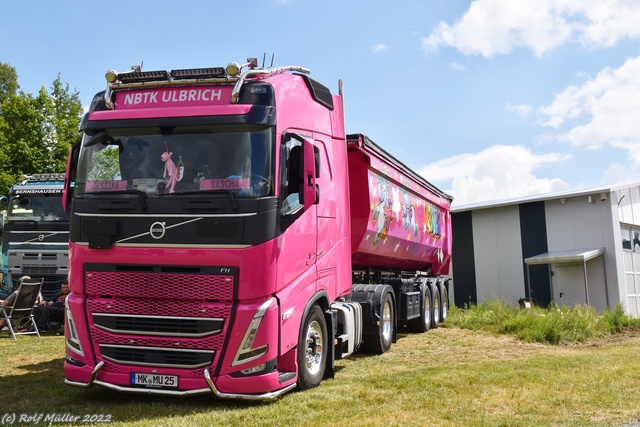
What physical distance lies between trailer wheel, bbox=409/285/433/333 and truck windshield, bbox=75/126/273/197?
29.0 ft

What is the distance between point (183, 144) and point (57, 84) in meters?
27.9

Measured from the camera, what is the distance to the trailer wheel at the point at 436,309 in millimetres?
15344

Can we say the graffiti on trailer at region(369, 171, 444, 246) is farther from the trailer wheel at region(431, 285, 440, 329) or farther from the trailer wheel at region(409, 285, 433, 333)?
the trailer wheel at region(431, 285, 440, 329)

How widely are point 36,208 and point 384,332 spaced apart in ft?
30.0

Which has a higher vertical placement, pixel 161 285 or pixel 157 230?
pixel 157 230

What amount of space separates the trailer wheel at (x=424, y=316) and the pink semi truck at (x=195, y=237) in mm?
7450

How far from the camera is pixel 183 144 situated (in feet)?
20.3

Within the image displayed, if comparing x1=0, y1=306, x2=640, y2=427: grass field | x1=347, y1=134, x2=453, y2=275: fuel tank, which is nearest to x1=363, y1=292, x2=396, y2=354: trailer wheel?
x1=0, y1=306, x2=640, y2=427: grass field

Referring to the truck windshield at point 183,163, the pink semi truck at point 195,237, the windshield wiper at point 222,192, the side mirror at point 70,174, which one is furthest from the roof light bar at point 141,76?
the windshield wiper at point 222,192

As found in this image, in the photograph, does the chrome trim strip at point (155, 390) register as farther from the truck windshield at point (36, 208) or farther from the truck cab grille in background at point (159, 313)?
the truck windshield at point (36, 208)

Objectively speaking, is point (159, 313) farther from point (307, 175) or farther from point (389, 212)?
point (389, 212)

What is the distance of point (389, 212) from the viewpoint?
1088 cm

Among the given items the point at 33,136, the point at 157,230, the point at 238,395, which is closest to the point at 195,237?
the point at 157,230

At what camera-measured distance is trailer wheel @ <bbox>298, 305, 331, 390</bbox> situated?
6.56 metres
